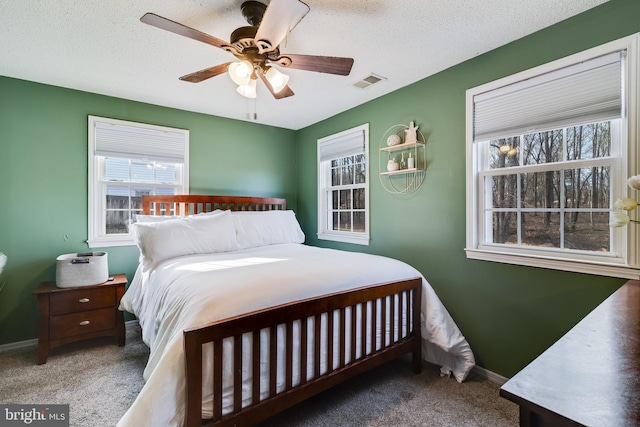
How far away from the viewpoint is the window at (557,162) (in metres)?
1.74

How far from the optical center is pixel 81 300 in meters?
2.60

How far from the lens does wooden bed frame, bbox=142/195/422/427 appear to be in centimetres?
133

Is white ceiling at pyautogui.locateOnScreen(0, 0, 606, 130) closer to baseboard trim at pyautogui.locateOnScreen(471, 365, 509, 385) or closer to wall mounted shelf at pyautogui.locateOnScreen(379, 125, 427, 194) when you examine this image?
wall mounted shelf at pyautogui.locateOnScreen(379, 125, 427, 194)

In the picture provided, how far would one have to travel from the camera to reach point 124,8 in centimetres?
178

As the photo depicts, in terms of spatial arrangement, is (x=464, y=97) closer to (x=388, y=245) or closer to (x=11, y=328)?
(x=388, y=245)

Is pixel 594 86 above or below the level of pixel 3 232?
above

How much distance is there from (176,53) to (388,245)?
2.49m

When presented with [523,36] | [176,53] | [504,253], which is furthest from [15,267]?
[523,36]

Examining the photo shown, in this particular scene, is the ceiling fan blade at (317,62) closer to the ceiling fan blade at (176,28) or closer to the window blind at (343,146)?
the ceiling fan blade at (176,28)

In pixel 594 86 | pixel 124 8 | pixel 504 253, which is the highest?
pixel 124 8

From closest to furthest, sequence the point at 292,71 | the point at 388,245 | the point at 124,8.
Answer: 1. the point at 124,8
2. the point at 292,71
3. the point at 388,245

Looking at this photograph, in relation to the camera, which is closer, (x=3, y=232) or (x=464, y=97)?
(x=464, y=97)

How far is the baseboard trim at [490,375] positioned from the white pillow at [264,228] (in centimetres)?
211

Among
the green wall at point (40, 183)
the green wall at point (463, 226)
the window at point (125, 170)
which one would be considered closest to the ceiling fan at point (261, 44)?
the green wall at point (463, 226)
